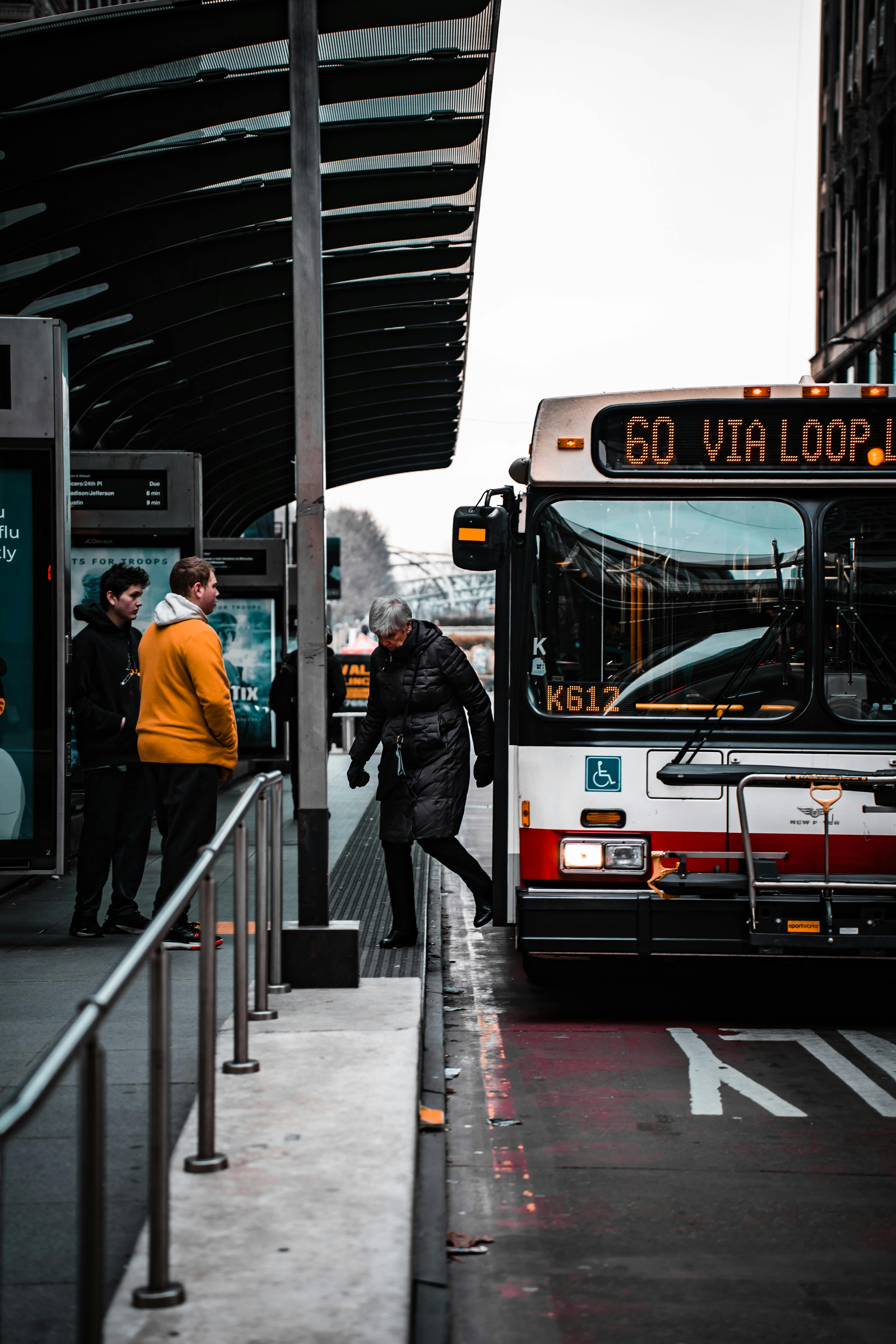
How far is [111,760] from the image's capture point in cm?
829

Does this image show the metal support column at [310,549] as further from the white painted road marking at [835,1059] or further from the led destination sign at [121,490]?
the led destination sign at [121,490]

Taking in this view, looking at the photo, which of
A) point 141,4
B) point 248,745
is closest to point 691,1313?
point 141,4

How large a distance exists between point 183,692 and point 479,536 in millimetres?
1679

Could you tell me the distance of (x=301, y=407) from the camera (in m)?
6.46

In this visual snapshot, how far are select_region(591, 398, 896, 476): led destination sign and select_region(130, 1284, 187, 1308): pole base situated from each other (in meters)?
4.40

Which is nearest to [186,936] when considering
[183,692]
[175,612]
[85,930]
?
[85,930]

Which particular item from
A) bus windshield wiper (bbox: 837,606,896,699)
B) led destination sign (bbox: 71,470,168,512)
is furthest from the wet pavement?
led destination sign (bbox: 71,470,168,512)

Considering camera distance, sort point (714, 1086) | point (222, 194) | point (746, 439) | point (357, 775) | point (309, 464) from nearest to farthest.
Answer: point (714, 1086), point (309, 464), point (746, 439), point (357, 775), point (222, 194)

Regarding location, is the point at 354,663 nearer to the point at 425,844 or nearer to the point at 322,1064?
the point at 425,844

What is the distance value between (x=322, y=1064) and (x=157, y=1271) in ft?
6.67

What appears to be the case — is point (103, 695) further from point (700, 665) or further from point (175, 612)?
point (700, 665)

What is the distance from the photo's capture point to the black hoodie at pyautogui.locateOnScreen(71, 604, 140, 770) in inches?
325

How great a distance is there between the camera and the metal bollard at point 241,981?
16.6 ft

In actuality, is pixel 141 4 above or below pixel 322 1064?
above
